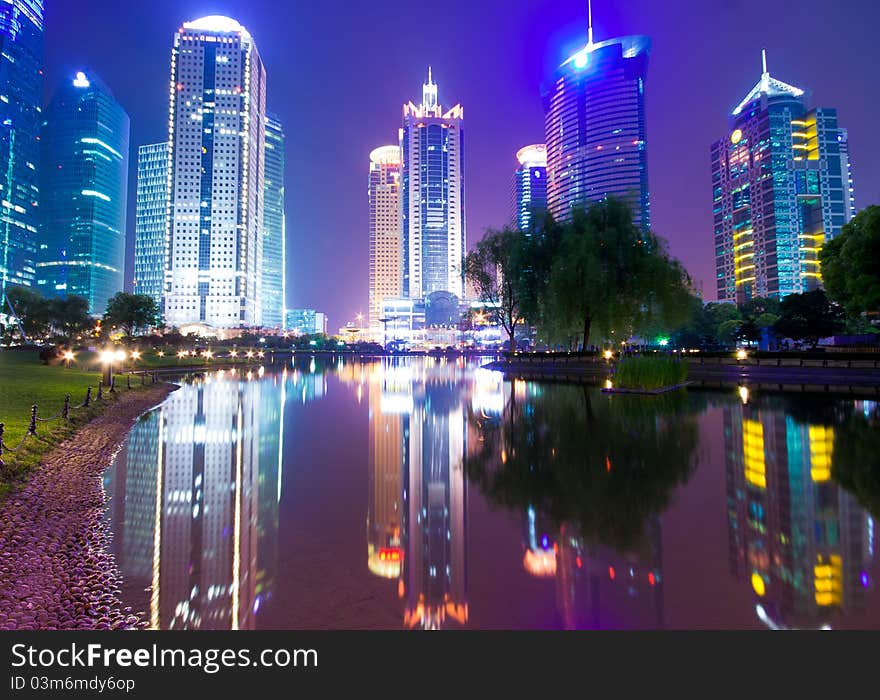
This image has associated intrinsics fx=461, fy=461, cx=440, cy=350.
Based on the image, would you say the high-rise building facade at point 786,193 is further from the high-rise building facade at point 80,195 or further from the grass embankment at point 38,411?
the high-rise building facade at point 80,195

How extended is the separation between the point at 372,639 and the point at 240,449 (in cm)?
791

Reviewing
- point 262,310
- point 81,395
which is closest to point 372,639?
point 81,395

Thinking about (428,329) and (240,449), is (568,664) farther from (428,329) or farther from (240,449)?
(428,329)

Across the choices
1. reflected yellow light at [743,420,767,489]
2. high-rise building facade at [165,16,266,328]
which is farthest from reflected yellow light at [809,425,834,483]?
high-rise building facade at [165,16,266,328]

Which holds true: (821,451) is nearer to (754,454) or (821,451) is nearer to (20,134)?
(754,454)

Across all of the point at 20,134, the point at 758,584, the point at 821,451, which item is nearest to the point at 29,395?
the point at 758,584

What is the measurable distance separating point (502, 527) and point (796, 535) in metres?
3.54

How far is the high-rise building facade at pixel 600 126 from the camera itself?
495ft

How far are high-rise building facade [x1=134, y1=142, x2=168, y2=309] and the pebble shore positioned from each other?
17442 centimetres

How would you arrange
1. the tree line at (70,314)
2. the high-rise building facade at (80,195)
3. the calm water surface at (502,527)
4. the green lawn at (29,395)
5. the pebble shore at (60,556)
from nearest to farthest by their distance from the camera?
the pebble shore at (60,556) → the calm water surface at (502,527) → the green lawn at (29,395) → the tree line at (70,314) → the high-rise building facade at (80,195)

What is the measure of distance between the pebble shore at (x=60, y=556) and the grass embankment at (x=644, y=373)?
21.1m

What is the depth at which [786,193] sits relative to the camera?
502ft

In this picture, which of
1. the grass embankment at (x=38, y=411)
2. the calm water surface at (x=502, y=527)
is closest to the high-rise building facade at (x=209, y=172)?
the grass embankment at (x=38, y=411)

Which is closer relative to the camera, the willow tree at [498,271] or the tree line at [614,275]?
the tree line at [614,275]
